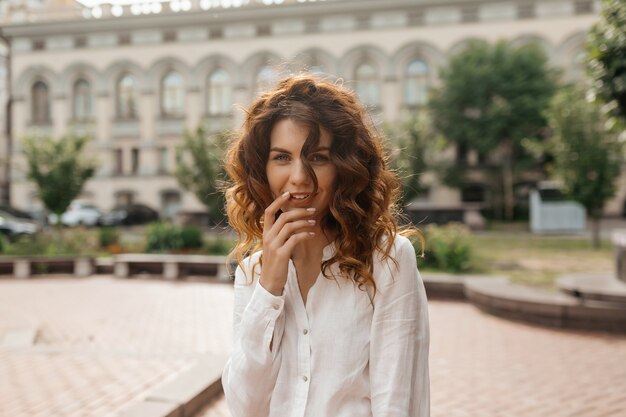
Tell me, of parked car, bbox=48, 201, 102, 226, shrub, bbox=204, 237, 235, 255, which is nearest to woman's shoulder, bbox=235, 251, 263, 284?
shrub, bbox=204, 237, 235, 255

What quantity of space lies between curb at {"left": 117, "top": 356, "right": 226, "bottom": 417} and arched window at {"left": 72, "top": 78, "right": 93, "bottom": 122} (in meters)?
35.6

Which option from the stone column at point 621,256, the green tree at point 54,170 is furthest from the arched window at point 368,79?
the stone column at point 621,256

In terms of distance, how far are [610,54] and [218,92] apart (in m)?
32.0

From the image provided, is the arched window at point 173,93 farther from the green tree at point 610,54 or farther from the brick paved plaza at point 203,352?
the green tree at point 610,54

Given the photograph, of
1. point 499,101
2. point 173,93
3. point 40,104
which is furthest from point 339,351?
point 40,104

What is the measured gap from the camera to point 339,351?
172 centimetres

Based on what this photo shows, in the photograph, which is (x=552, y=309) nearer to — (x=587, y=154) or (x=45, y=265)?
(x=587, y=154)

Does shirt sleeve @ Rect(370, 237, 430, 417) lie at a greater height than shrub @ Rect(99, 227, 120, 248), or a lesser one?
greater

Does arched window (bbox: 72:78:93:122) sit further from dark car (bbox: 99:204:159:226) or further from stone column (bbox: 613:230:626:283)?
stone column (bbox: 613:230:626:283)

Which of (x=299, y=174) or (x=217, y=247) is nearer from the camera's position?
(x=299, y=174)

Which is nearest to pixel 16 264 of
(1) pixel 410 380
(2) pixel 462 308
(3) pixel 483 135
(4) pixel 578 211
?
(2) pixel 462 308

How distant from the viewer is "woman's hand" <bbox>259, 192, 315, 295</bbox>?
1.67 metres

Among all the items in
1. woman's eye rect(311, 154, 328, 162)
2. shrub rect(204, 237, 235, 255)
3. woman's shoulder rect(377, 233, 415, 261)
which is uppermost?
woman's eye rect(311, 154, 328, 162)

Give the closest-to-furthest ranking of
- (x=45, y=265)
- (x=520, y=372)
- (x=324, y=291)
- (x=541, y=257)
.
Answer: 1. (x=324, y=291)
2. (x=520, y=372)
3. (x=45, y=265)
4. (x=541, y=257)
